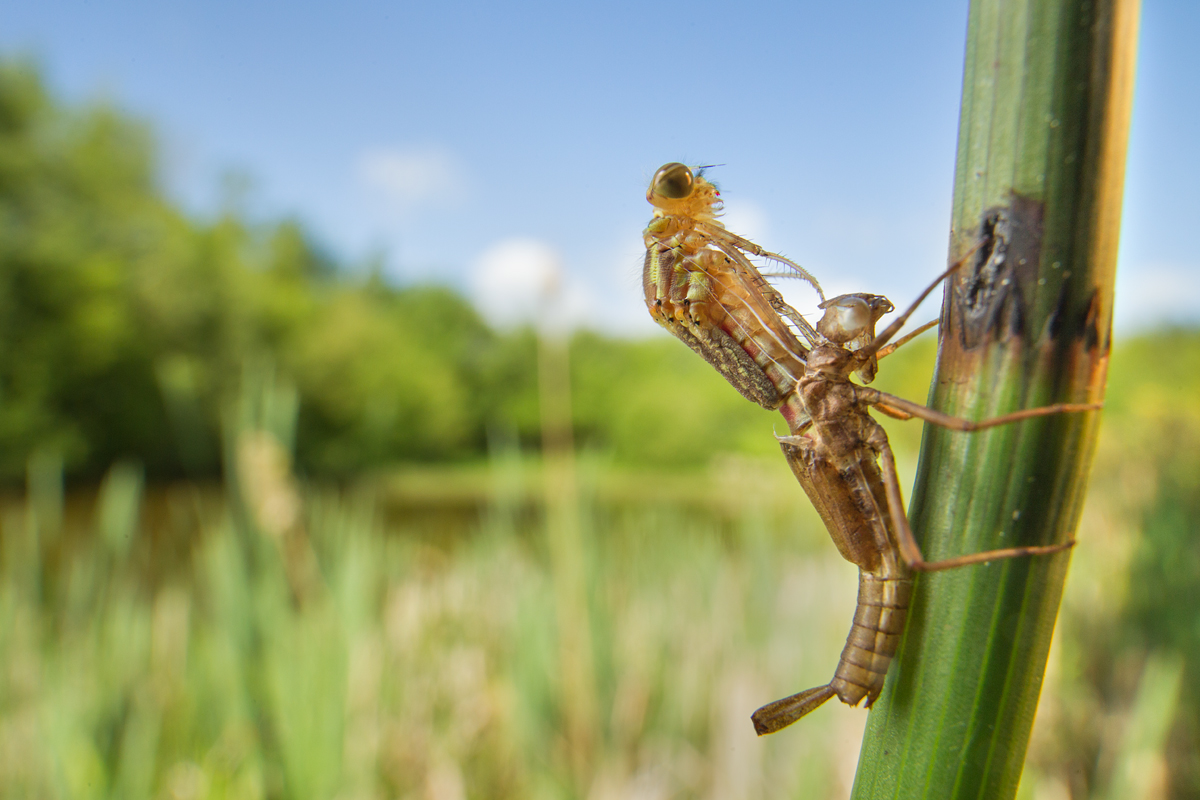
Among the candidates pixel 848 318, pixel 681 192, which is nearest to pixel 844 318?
pixel 848 318

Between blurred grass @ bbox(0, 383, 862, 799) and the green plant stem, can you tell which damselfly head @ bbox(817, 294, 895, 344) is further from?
blurred grass @ bbox(0, 383, 862, 799)

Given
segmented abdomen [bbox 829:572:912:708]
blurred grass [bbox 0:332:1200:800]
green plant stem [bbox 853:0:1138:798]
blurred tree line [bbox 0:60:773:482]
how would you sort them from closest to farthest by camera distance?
1. green plant stem [bbox 853:0:1138:798]
2. segmented abdomen [bbox 829:572:912:708]
3. blurred grass [bbox 0:332:1200:800]
4. blurred tree line [bbox 0:60:773:482]

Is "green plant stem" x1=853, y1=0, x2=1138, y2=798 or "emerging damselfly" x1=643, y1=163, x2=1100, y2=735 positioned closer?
"green plant stem" x1=853, y1=0, x2=1138, y2=798

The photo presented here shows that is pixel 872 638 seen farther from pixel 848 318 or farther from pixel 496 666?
pixel 496 666

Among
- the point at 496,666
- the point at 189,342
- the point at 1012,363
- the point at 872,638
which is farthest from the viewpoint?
the point at 189,342

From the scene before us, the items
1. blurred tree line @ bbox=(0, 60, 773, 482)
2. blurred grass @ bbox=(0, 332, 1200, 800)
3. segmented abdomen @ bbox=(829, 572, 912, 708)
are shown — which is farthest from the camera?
blurred tree line @ bbox=(0, 60, 773, 482)

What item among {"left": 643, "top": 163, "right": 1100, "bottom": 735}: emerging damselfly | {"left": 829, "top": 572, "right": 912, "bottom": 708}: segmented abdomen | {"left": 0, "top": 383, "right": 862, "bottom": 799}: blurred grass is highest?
{"left": 643, "top": 163, "right": 1100, "bottom": 735}: emerging damselfly

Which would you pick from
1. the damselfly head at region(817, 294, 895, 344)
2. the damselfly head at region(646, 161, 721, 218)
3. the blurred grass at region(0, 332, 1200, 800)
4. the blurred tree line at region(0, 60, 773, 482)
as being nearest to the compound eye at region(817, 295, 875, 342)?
the damselfly head at region(817, 294, 895, 344)
